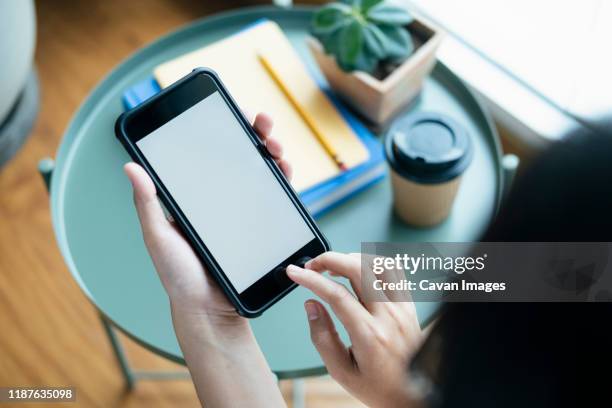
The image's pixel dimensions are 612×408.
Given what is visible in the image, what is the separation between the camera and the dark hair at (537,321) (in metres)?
0.34

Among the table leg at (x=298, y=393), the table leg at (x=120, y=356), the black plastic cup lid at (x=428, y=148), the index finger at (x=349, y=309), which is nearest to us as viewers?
the index finger at (x=349, y=309)

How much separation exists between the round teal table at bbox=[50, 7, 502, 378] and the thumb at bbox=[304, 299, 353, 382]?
0.35 ft

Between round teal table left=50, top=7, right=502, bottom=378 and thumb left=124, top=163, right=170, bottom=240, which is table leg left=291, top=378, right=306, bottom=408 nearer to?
round teal table left=50, top=7, right=502, bottom=378

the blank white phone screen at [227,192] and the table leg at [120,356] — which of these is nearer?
the blank white phone screen at [227,192]

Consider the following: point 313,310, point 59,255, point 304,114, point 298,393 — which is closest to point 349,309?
point 313,310

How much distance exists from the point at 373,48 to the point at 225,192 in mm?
252

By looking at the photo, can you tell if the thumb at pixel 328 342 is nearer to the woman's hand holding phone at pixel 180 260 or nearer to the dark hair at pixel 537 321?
the woman's hand holding phone at pixel 180 260

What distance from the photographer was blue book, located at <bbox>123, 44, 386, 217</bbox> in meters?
0.78

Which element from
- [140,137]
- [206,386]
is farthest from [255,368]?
[140,137]

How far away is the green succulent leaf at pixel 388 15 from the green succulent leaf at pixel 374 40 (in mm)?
11

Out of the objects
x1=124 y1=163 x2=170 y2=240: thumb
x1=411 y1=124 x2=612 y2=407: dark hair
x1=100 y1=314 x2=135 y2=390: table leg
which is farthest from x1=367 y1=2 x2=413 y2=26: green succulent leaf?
x1=100 y1=314 x2=135 y2=390: table leg

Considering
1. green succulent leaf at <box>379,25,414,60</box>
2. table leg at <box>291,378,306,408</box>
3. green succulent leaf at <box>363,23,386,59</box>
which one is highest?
green succulent leaf at <box>363,23,386,59</box>

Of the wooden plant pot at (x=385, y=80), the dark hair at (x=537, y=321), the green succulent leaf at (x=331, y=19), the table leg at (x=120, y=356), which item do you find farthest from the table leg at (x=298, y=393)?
the dark hair at (x=537, y=321)

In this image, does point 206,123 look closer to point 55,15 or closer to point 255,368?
point 255,368
